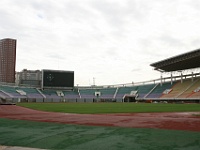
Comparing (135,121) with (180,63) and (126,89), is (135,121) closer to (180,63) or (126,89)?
(180,63)

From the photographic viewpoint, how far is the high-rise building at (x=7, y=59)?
491 feet

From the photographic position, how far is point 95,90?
10319 cm

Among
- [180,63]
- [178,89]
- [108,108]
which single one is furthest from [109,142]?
[178,89]

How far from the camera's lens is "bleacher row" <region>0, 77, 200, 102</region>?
225 feet

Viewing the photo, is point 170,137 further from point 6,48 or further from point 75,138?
point 6,48

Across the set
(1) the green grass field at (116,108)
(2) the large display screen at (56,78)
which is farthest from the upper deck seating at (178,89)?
(2) the large display screen at (56,78)

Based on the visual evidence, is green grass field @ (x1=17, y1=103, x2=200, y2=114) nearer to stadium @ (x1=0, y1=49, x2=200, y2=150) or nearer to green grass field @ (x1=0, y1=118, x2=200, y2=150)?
stadium @ (x1=0, y1=49, x2=200, y2=150)

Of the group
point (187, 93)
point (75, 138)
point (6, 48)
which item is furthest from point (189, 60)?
point (6, 48)

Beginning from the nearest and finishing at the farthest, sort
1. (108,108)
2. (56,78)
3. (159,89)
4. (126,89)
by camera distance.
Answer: (108,108), (159,89), (56,78), (126,89)

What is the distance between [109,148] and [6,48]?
154716 millimetres

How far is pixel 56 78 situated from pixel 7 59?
77.7 m

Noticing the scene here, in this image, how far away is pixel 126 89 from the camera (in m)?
97.4

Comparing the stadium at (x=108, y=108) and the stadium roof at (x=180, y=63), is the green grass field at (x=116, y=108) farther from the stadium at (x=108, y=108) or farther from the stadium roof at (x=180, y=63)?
the stadium roof at (x=180, y=63)

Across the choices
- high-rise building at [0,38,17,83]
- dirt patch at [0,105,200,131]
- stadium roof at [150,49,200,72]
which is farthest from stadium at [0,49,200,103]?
high-rise building at [0,38,17,83]
